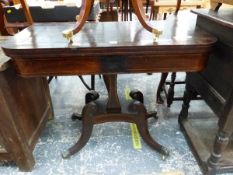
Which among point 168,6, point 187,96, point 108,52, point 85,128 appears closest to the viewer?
point 108,52

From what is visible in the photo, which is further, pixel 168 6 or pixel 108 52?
pixel 168 6

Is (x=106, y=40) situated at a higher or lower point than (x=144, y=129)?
higher

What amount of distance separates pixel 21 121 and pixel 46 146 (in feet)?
1.06

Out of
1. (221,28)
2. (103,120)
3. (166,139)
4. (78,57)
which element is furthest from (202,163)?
(78,57)

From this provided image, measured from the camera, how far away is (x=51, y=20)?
1801mm

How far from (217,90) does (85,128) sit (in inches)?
28.6

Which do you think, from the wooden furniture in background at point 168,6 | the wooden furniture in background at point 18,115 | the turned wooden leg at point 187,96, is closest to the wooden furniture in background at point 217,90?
the turned wooden leg at point 187,96

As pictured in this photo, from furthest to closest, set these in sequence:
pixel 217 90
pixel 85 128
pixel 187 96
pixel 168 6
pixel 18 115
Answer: pixel 168 6 → pixel 187 96 → pixel 85 128 → pixel 18 115 → pixel 217 90

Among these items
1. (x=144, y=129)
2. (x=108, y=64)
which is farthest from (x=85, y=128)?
(x=108, y=64)

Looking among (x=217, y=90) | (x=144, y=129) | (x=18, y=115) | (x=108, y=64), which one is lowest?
(x=144, y=129)

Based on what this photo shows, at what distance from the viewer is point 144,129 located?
3.95 ft

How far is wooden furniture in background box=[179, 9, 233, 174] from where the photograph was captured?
830mm

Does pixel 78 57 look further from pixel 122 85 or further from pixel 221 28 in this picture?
pixel 122 85

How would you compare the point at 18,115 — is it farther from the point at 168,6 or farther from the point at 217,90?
the point at 168,6
